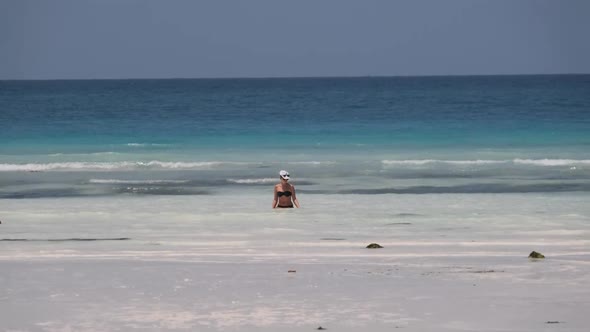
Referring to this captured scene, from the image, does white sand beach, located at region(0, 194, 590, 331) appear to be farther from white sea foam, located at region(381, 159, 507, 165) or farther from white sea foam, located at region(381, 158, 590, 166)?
white sea foam, located at region(381, 159, 507, 165)

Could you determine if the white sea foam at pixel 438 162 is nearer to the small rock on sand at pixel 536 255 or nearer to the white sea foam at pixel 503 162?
the white sea foam at pixel 503 162

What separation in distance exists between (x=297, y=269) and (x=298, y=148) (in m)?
29.3

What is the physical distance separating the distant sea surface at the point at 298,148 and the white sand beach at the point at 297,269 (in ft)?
17.5

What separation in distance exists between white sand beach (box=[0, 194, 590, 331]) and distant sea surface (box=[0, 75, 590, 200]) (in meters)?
5.32

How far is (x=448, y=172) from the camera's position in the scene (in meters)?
28.9

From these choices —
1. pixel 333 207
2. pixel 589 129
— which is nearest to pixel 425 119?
pixel 589 129

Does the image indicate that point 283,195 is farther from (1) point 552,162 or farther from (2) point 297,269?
(1) point 552,162

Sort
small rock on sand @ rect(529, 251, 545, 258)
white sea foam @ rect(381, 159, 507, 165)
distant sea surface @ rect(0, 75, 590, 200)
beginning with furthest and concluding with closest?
white sea foam @ rect(381, 159, 507, 165) < distant sea surface @ rect(0, 75, 590, 200) < small rock on sand @ rect(529, 251, 545, 258)

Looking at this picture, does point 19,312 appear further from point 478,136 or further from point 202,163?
point 478,136

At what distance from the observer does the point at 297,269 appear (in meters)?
12.2

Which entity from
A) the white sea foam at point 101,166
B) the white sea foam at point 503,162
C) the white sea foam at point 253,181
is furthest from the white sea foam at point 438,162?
the white sea foam at point 253,181

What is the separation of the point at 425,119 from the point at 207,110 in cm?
1824

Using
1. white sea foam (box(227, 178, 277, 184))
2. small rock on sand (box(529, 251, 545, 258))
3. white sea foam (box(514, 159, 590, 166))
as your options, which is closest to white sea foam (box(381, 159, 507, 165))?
white sea foam (box(514, 159, 590, 166))

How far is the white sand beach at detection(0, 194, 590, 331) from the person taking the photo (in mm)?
9703
